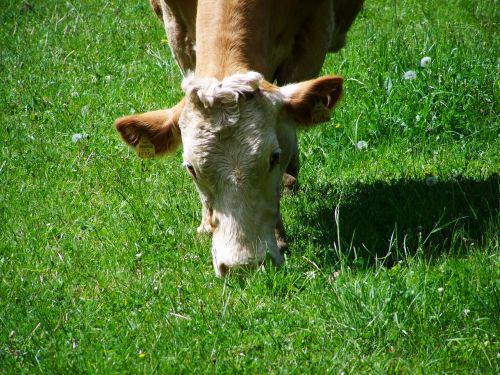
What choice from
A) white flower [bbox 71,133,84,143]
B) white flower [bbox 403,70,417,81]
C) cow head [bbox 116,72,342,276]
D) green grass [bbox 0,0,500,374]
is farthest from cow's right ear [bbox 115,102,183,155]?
white flower [bbox 403,70,417,81]

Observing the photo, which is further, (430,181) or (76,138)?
(76,138)

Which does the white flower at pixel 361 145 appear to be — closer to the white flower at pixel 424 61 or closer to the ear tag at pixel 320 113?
the white flower at pixel 424 61

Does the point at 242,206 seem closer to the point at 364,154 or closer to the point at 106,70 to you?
the point at 364,154

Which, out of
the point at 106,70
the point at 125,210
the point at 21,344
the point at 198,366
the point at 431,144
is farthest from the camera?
the point at 106,70

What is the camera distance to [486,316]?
14.1 ft

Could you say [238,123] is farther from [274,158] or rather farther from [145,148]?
[145,148]

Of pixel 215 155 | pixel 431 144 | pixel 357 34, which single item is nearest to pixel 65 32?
pixel 357 34

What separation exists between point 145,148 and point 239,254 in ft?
3.63

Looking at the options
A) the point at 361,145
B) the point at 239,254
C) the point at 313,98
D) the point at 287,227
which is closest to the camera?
the point at 239,254

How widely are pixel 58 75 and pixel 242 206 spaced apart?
16.6 ft

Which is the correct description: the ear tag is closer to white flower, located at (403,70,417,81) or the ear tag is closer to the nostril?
the nostril

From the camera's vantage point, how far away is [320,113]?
18.5ft

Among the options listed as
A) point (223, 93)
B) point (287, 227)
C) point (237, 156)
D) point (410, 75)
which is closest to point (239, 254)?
point (237, 156)

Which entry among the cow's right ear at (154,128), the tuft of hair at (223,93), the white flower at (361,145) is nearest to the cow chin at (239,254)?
the tuft of hair at (223,93)
